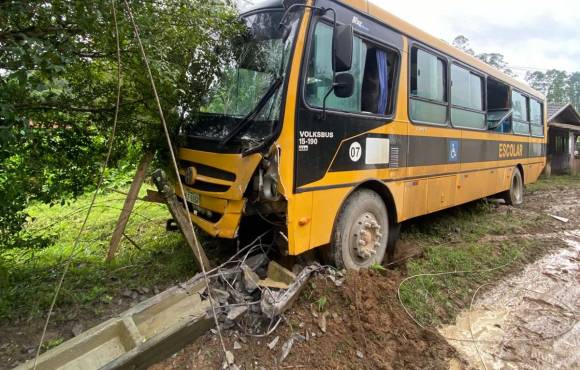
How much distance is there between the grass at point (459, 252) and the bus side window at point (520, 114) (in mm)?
1823

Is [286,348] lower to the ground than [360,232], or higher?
lower

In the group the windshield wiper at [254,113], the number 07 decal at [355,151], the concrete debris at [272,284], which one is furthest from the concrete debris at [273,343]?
the number 07 decal at [355,151]

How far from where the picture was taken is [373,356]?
2754mm

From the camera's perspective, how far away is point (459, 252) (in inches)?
Result: 183

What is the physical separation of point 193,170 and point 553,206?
872 centimetres

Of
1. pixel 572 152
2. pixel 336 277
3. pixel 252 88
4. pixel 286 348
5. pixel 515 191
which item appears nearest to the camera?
pixel 286 348

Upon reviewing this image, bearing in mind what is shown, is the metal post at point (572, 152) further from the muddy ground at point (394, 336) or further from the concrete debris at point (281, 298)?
the concrete debris at point (281, 298)

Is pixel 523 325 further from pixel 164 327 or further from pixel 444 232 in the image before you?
pixel 164 327

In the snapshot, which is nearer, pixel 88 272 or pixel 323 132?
pixel 323 132

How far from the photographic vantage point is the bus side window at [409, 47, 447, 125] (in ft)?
14.9

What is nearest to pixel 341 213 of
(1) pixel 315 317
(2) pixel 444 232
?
(1) pixel 315 317

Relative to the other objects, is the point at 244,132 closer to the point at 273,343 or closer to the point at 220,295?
the point at 220,295

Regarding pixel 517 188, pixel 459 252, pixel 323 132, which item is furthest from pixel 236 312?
pixel 517 188

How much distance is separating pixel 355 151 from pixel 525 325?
219 centimetres
